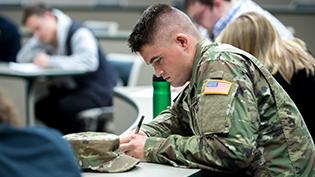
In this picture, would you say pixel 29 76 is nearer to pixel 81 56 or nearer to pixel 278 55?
pixel 81 56

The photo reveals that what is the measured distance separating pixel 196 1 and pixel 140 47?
235 centimetres

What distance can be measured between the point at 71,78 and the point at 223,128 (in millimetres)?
4153

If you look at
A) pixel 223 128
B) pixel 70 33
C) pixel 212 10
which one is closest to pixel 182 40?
pixel 223 128

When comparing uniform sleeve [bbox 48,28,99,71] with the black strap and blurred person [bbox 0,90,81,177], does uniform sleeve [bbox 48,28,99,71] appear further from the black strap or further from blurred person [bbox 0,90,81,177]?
blurred person [bbox 0,90,81,177]

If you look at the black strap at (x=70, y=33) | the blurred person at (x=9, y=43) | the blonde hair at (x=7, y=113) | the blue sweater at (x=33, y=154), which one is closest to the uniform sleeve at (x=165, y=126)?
the blue sweater at (x=33, y=154)

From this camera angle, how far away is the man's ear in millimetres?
2090

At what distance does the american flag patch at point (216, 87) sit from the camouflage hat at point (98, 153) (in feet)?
1.06

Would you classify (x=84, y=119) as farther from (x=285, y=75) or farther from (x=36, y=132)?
(x=36, y=132)

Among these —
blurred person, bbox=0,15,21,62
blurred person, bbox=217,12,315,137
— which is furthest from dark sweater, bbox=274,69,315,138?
blurred person, bbox=0,15,21,62

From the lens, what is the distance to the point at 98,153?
201 centimetres

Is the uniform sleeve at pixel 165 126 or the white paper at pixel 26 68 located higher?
the uniform sleeve at pixel 165 126

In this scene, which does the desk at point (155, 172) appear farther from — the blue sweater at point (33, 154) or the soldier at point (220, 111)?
the blue sweater at point (33, 154)

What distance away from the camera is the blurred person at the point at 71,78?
5797mm

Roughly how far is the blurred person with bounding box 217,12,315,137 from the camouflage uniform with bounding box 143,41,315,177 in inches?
32.5
